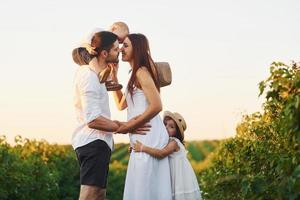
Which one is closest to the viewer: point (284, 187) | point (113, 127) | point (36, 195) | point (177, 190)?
point (284, 187)

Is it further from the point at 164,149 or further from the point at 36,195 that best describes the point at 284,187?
the point at 36,195

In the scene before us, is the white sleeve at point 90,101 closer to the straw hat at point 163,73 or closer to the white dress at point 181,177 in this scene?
the straw hat at point 163,73

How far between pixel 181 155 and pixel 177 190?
0.35 meters

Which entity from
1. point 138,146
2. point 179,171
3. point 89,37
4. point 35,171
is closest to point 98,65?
point 89,37

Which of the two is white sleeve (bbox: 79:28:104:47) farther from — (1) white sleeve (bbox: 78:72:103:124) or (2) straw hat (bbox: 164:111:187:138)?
(2) straw hat (bbox: 164:111:187:138)

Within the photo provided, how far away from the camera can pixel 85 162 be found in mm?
6695

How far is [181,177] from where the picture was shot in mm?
7168

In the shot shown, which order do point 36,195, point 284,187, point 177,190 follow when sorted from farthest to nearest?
point 36,195 → point 177,190 → point 284,187

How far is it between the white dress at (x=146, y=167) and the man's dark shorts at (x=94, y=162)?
328 mm

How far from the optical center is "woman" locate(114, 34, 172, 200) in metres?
6.79

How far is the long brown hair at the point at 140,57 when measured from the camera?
22.4 ft

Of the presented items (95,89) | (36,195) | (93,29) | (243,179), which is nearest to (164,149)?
(95,89)

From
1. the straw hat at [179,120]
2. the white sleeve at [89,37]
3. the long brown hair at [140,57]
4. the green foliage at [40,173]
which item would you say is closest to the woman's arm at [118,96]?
the long brown hair at [140,57]

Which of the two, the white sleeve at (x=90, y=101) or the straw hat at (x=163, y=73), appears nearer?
the white sleeve at (x=90, y=101)
